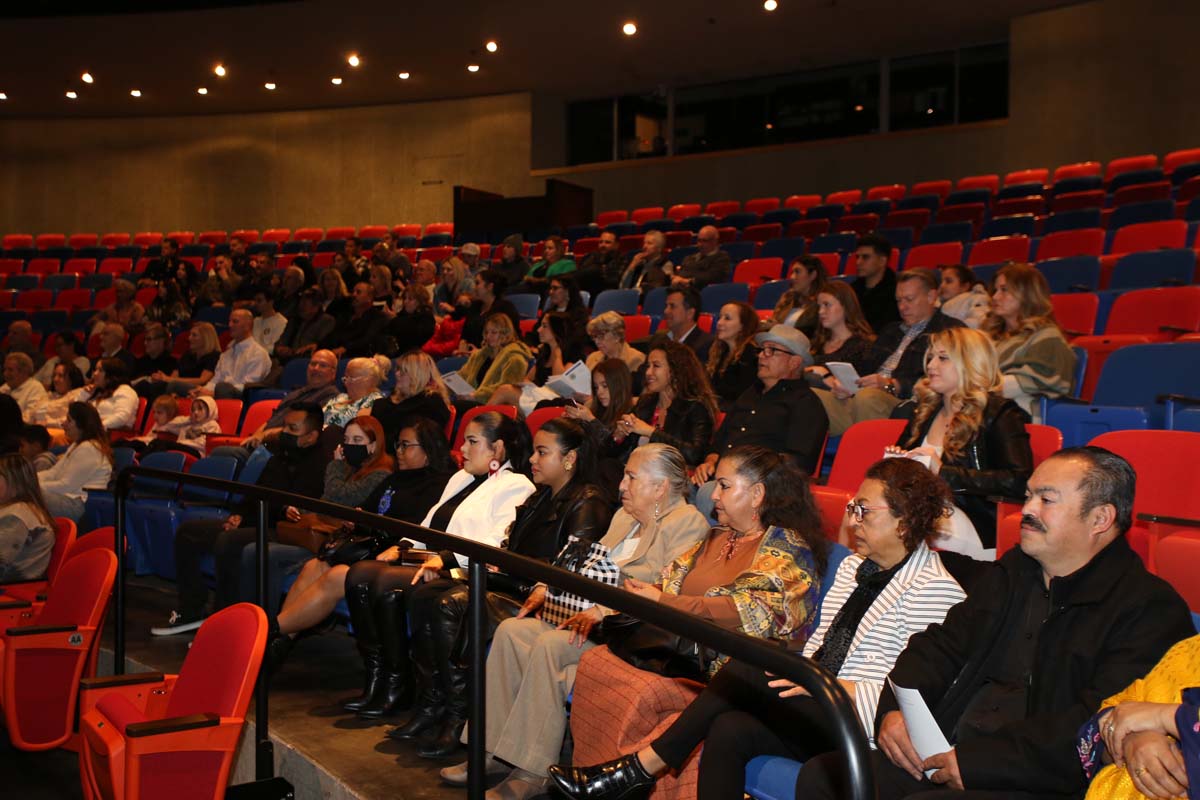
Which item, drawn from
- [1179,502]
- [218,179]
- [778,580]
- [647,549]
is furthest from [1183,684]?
[218,179]

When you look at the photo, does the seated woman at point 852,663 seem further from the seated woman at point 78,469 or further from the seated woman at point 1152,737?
the seated woman at point 78,469

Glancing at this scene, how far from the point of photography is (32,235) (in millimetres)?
16078

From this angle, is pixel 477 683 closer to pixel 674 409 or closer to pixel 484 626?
pixel 484 626

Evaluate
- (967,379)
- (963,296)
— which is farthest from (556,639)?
(963,296)

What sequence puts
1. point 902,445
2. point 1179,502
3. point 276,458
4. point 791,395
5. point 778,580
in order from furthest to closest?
point 276,458, point 791,395, point 902,445, point 1179,502, point 778,580

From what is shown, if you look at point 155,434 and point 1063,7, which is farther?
point 1063,7

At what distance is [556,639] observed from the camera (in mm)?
2738

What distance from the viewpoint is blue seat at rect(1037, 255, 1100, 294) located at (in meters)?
5.77

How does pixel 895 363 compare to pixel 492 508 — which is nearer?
pixel 492 508

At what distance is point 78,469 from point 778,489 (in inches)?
169

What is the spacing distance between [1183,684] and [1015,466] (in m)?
1.43

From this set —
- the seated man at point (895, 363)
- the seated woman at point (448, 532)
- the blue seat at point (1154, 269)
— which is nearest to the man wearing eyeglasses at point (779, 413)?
the seated man at point (895, 363)

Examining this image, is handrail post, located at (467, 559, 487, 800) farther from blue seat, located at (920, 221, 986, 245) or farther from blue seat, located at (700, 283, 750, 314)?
blue seat, located at (920, 221, 986, 245)

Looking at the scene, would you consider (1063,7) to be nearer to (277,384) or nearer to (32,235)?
(277,384)
